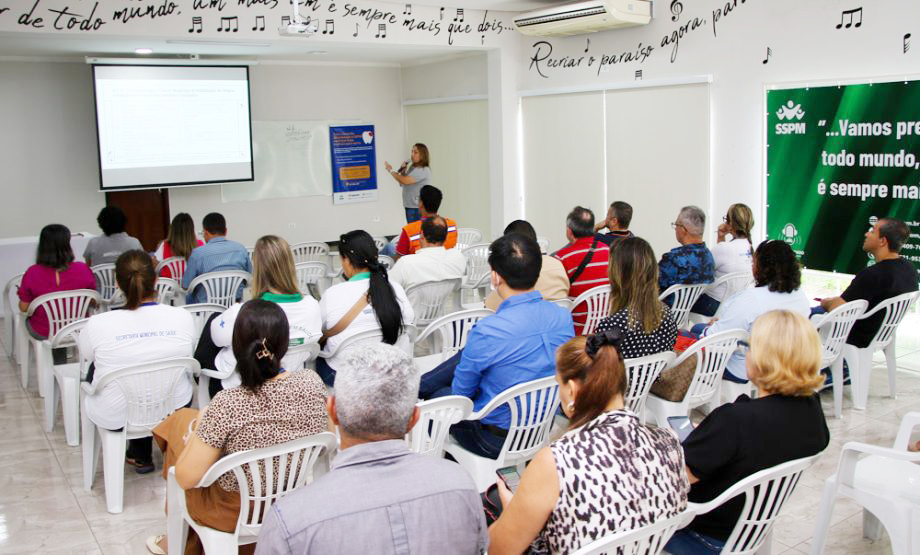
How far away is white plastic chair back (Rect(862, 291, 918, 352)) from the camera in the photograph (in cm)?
458

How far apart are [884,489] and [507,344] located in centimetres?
133

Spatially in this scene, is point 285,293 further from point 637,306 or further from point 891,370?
point 891,370

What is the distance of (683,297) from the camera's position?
5137 mm

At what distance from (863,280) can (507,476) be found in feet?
8.82

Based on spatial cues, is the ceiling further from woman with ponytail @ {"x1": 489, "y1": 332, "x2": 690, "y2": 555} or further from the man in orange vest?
woman with ponytail @ {"x1": 489, "y1": 332, "x2": 690, "y2": 555}

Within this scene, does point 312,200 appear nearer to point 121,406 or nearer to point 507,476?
point 121,406

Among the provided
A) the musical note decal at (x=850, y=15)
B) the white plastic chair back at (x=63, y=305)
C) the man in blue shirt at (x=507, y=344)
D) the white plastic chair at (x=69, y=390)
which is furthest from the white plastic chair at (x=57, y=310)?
the musical note decal at (x=850, y=15)

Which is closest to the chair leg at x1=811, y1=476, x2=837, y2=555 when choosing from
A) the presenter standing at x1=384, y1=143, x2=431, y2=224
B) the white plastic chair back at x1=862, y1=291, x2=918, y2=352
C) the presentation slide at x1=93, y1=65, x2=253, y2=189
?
the white plastic chair back at x1=862, y1=291, x2=918, y2=352

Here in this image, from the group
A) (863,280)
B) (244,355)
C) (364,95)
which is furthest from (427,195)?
(364,95)

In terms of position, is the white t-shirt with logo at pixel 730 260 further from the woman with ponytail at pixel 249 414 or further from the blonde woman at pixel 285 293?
the woman with ponytail at pixel 249 414

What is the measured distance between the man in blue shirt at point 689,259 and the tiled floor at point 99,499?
3.43 feet

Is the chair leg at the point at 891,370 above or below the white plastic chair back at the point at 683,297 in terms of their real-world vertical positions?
below

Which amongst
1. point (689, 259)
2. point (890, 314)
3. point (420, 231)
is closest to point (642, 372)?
point (689, 259)

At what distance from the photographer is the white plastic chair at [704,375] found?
12.3 feet
